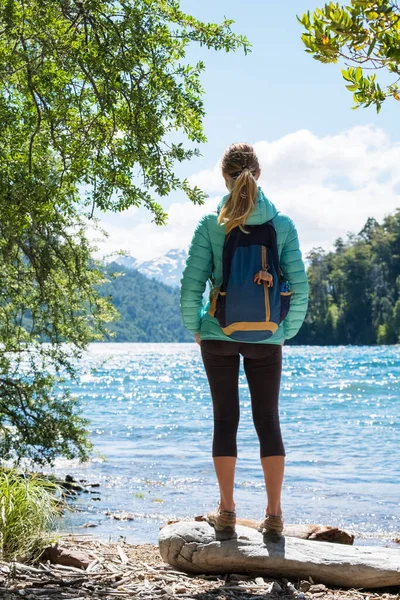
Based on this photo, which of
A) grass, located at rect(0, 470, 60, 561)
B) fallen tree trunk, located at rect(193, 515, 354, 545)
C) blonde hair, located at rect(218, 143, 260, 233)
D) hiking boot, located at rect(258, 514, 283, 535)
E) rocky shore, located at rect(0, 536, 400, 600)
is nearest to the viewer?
rocky shore, located at rect(0, 536, 400, 600)

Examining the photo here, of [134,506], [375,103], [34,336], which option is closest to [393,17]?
[375,103]

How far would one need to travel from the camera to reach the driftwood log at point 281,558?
4230mm

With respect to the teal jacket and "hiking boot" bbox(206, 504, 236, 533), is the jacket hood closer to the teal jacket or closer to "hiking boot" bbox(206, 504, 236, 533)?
the teal jacket

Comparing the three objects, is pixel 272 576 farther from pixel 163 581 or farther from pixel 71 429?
pixel 71 429

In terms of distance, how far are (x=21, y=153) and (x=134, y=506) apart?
215 inches

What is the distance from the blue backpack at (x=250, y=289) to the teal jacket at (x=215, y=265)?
0.22ft

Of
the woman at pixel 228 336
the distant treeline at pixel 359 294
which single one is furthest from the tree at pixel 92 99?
the distant treeline at pixel 359 294

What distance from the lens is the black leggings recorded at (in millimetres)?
4273

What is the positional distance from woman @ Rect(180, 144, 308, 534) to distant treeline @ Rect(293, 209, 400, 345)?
95623 millimetres

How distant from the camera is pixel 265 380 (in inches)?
168

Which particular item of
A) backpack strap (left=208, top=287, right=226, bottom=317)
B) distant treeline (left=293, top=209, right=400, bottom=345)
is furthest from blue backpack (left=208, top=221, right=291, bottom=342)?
distant treeline (left=293, top=209, right=400, bottom=345)

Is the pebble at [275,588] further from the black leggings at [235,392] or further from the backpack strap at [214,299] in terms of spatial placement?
the backpack strap at [214,299]

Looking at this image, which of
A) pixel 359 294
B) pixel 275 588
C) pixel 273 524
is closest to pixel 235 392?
pixel 273 524

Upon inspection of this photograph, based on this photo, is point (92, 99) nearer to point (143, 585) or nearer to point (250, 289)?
point (250, 289)
